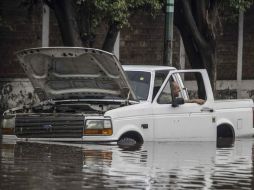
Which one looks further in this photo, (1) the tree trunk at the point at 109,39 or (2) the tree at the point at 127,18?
(1) the tree trunk at the point at 109,39

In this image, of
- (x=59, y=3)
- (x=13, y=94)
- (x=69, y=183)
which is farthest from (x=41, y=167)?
(x=13, y=94)

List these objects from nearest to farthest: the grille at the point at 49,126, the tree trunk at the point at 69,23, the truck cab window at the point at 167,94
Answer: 1. the grille at the point at 49,126
2. the truck cab window at the point at 167,94
3. the tree trunk at the point at 69,23

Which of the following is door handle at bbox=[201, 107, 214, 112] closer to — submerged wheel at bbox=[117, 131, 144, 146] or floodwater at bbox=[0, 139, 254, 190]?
floodwater at bbox=[0, 139, 254, 190]

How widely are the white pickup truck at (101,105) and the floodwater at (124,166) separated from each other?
22cm

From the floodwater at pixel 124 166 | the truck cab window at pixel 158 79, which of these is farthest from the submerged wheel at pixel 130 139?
the truck cab window at pixel 158 79

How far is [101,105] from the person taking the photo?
14.9 m

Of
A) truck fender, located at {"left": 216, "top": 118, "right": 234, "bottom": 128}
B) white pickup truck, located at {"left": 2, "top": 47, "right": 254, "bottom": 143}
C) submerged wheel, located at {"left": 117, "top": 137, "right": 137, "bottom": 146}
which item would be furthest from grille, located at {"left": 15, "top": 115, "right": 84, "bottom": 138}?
truck fender, located at {"left": 216, "top": 118, "right": 234, "bottom": 128}

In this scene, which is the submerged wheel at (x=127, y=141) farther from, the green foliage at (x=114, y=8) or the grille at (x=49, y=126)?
the green foliage at (x=114, y=8)

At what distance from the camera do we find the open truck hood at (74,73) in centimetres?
1434

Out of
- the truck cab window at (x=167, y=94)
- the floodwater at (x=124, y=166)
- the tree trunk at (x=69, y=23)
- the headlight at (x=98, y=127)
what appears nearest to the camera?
the floodwater at (x=124, y=166)

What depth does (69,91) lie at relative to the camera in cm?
1509

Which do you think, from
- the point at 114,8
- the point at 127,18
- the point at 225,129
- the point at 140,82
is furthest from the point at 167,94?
the point at 127,18

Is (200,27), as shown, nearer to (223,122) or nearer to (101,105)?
(223,122)

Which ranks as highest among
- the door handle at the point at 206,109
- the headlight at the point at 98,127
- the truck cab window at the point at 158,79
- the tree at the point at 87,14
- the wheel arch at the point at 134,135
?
the tree at the point at 87,14
